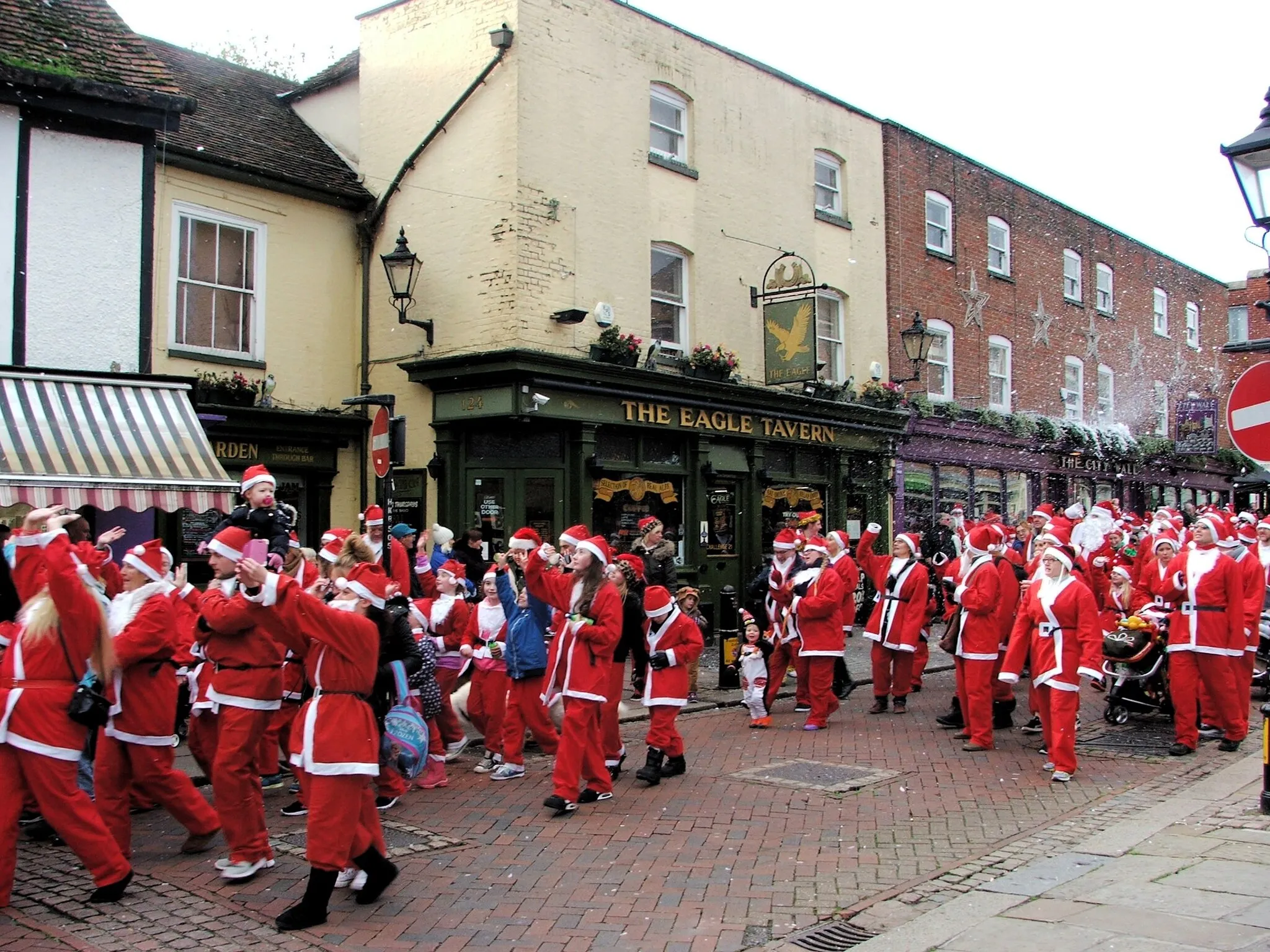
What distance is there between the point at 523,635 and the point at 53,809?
3.71 m

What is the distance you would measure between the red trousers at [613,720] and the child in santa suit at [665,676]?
212 mm

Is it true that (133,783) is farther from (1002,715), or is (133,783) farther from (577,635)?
(1002,715)

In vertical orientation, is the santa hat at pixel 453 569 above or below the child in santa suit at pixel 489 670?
above

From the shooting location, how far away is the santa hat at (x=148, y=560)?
261 inches

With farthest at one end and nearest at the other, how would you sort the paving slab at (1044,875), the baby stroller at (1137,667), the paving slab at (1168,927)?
the baby stroller at (1137,667) < the paving slab at (1044,875) < the paving slab at (1168,927)

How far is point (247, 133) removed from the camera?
15938mm

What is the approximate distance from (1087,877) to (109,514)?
10.4 m

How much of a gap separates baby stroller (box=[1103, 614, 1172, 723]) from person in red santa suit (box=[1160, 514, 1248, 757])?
84 centimetres

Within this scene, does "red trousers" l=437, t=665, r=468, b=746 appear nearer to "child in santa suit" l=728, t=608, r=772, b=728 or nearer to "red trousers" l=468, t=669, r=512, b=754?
"red trousers" l=468, t=669, r=512, b=754

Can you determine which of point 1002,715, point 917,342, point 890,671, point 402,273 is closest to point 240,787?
point 1002,715

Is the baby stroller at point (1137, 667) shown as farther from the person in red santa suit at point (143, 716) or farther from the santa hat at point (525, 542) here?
the person in red santa suit at point (143, 716)

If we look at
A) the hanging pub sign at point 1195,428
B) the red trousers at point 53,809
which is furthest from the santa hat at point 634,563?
the hanging pub sign at point 1195,428

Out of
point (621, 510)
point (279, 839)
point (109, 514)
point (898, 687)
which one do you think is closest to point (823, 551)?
point (898, 687)

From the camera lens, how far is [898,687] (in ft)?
38.4
